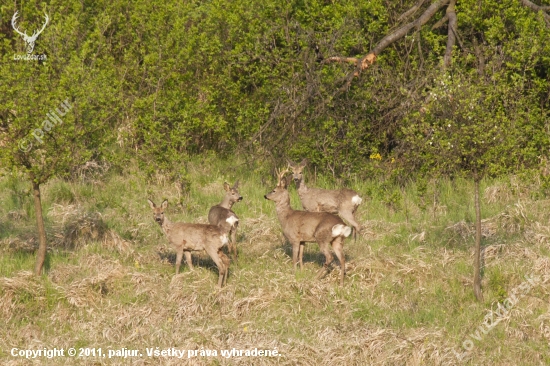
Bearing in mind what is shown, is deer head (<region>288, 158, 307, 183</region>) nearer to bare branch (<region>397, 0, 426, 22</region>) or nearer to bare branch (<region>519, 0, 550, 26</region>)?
bare branch (<region>397, 0, 426, 22</region>)

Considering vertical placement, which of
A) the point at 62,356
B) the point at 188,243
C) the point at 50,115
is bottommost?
the point at 62,356

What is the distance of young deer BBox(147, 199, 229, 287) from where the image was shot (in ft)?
41.0

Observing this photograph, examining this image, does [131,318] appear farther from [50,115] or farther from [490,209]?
[490,209]

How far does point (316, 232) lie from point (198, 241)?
5.24 feet

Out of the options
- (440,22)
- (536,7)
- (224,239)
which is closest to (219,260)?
(224,239)

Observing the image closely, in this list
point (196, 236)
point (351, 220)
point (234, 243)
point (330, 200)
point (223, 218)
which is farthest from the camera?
point (330, 200)

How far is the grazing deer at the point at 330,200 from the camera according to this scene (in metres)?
14.5

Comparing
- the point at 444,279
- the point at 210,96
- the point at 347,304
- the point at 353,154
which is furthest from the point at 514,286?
the point at 210,96

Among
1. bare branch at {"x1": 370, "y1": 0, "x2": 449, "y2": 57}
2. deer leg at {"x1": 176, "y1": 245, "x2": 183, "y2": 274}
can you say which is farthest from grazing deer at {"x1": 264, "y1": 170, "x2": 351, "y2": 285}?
bare branch at {"x1": 370, "y1": 0, "x2": 449, "y2": 57}

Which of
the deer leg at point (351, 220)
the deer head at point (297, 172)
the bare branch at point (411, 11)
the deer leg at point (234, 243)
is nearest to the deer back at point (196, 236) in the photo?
the deer leg at point (234, 243)

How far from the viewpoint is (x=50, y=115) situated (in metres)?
12.0

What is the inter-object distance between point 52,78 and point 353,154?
6438 millimetres

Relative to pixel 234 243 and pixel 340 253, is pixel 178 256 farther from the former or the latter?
pixel 340 253

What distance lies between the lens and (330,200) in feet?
48.8
